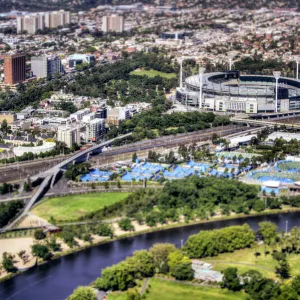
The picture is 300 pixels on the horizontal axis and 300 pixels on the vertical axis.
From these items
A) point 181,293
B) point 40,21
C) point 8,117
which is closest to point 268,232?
point 181,293

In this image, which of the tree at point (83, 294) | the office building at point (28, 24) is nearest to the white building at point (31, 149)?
the tree at point (83, 294)

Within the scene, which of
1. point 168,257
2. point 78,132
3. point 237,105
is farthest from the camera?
point 237,105

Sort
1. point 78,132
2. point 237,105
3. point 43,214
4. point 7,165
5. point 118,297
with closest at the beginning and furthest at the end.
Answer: point 118,297 < point 43,214 < point 7,165 < point 78,132 < point 237,105

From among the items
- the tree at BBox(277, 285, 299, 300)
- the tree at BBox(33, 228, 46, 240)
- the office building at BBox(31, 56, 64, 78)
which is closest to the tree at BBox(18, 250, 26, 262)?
the tree at BBox(33, 228, 46, 240)

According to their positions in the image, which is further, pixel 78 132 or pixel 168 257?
pixel 78 132

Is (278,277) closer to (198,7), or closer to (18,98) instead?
(18,98)

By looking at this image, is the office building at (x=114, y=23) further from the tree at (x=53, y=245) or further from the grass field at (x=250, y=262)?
the grass field at (x=250, y=262)

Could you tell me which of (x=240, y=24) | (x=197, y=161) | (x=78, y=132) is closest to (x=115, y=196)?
(x=197, y=161)

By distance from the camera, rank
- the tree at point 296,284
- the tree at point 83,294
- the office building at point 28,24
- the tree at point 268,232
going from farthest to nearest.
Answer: the office building at point 28,24 → the tree at point 268,232 → the tree at point 296,284 → the tree at point 83,294
